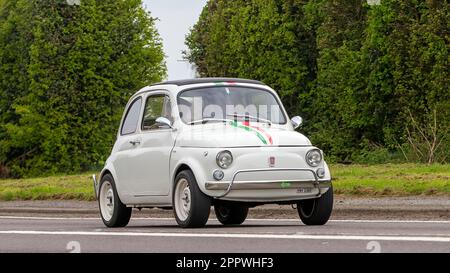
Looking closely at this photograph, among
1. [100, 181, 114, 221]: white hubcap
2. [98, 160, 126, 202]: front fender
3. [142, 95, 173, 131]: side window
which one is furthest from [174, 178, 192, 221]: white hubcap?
[100, 181, 114, 221]: white hubcap

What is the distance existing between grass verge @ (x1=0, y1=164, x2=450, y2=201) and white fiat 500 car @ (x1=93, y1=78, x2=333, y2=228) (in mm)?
7001

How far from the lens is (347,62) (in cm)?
5866

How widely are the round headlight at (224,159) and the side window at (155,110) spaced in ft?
5.50

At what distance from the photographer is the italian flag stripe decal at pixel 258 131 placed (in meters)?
14.9

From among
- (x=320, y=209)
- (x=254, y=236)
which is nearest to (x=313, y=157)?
(x=320, y=209)

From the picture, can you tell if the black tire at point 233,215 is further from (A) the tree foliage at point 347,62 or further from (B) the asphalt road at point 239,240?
(A) the tree foliage at point 347,62

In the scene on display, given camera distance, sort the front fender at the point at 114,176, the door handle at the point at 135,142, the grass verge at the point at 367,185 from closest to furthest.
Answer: the door handle at the point at 135,142 < the front fender at the point at 114,176 < the grass verge at the point at 367,185

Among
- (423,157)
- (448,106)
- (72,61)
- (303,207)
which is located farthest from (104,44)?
(303,207)

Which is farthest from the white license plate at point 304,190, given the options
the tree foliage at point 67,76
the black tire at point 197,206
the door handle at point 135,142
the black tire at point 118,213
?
the tree foliage at point 67,76

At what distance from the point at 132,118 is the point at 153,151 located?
148cm

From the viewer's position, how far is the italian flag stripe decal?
14883 mm

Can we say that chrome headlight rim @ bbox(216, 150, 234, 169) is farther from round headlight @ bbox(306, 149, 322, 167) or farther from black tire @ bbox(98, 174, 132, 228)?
black tire @ bbox(98, 174, 132, 228)

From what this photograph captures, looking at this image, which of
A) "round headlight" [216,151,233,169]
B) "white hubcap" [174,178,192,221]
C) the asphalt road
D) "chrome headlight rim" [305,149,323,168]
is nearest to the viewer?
the asphalt road
